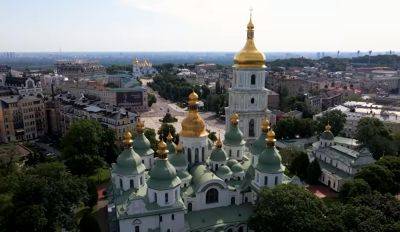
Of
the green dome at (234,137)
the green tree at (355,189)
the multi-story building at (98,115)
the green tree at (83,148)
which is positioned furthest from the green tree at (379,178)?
the multi-story building at (98,115)

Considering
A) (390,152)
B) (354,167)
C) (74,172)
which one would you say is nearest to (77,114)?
(74,172)

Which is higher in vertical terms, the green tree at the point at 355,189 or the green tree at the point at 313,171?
the green tree at the point at 355,189

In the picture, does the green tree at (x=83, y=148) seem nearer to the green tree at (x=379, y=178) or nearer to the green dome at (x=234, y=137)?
the green dome at (x=234, y=137)

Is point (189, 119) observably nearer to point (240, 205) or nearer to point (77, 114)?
point (240, 205)

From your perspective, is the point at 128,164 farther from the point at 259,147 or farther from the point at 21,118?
the point at 21,118

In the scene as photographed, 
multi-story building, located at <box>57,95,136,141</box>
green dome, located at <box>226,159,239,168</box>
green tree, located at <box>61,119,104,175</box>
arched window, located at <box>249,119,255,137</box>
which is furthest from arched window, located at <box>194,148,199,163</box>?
multi-story building, located at <box>57,95,136,141</box>

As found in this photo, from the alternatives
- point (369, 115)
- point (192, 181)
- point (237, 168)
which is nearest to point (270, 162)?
point (237, 168)
